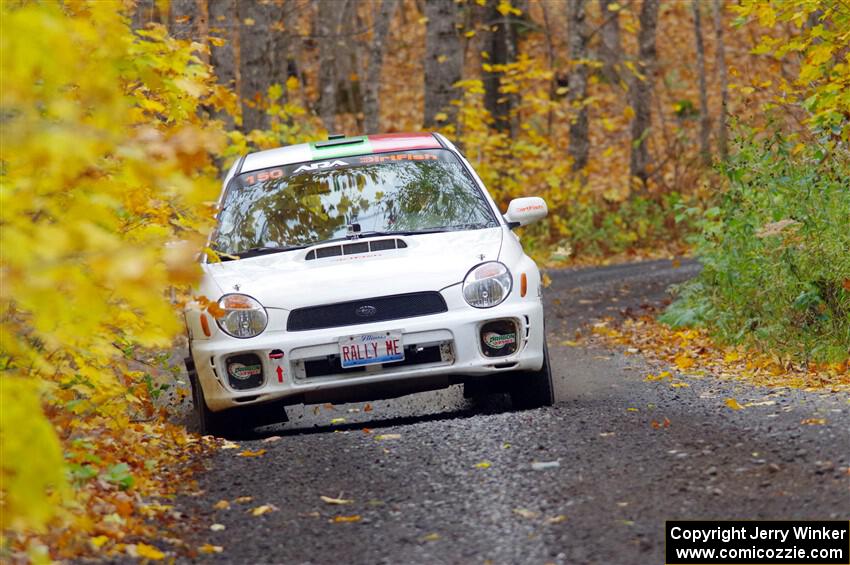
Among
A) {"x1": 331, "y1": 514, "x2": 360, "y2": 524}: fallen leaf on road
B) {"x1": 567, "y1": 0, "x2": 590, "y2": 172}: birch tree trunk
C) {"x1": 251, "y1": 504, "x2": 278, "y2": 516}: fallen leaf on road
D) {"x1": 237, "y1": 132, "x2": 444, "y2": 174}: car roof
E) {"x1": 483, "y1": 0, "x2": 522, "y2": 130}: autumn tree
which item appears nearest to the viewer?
{"x1": 331, "y1": 514, "x2": 360, "y2": 524}: fallen leaf on road

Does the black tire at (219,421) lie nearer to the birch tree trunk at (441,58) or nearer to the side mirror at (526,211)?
the side mirror at (526,211)

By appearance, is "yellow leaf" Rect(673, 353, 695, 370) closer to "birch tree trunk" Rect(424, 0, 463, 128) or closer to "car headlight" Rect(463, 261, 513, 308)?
"car headlight" Rect(463, 261, 513, 308)

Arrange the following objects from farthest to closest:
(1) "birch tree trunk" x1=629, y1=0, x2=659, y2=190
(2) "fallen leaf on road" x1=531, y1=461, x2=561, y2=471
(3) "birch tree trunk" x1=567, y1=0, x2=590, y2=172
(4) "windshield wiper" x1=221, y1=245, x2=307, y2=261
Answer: (1) "birch tree trunk" x1=629, y1=0, x2=659, y2=190
(3) "birch tree trunk" x1=567, y1=0, x2=590, y2=172
(4) "windshield wiper" x1=221, y1=245, x2=307, y2=261
(2) "fallen leaf on road" x1=531, y1=461, x2=561, y2=471

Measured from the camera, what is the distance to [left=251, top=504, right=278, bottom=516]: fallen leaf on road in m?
5.72

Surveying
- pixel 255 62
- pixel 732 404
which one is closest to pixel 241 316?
pixel 732 404

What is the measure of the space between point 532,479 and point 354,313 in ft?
6.20

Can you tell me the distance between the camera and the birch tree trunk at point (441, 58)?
20.2 meters

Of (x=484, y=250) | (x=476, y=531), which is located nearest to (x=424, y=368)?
(x=484, y=250)

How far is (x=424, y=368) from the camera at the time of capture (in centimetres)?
747

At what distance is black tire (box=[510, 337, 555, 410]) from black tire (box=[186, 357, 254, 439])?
1730mm

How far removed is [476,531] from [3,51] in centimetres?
286

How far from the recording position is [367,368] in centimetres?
745

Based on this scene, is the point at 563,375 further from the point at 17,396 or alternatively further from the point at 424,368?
the point at 17,396

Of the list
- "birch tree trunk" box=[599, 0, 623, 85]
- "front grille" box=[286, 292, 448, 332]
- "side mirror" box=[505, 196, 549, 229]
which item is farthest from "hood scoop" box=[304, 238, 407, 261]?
"birch tree trunk" box=[599, 0, 623, 85]
